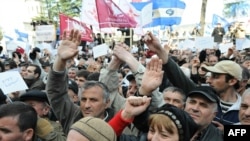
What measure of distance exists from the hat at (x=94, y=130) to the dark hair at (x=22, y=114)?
1.69 feet

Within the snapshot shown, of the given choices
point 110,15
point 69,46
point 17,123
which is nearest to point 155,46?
point 69,46

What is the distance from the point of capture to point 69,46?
3402mm

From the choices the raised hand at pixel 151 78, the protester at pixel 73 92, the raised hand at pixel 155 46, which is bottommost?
the protester at pixel 73 92

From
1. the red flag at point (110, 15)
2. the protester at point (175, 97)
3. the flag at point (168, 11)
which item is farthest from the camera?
the flag at point (168, 11)

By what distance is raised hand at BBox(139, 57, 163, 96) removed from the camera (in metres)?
2.92

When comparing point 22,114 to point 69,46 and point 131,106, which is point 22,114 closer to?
point 131,106

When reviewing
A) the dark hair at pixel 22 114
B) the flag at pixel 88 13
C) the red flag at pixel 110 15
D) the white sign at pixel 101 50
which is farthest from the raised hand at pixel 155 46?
the flag at pixel 88 13

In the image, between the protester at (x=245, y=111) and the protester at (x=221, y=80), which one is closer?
the protester at (x=245, y=111)

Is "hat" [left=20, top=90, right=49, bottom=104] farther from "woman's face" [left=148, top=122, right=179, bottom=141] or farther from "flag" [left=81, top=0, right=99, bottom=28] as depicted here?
"flag" [left=81, top=0, right=99, bottom=28]

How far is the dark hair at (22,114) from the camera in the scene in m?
2.70

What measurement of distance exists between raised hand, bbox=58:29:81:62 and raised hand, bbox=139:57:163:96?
69cm

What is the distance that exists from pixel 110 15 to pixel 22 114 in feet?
20.3

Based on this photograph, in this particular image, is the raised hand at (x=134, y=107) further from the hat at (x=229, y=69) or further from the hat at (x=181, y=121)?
the hat at (x=229, y=69)

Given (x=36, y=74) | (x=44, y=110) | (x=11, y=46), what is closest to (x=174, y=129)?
(x=44, y=110)
